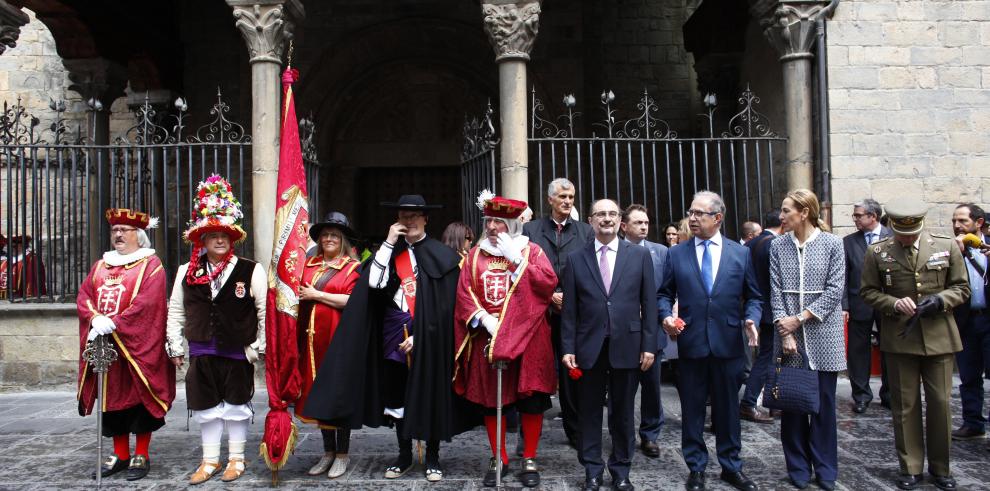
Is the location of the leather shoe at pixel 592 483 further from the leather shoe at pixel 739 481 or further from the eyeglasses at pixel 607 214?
the eyeglasses at pixel 607 214

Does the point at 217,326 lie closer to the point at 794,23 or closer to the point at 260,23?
the point at 260,23

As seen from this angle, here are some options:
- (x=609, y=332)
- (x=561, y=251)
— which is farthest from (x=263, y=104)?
(x=609, y=332)

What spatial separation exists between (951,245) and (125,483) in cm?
540

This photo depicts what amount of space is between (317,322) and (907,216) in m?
3.74

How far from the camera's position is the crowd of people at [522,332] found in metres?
4.49

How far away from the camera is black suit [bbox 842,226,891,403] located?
251 inches

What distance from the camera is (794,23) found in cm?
809

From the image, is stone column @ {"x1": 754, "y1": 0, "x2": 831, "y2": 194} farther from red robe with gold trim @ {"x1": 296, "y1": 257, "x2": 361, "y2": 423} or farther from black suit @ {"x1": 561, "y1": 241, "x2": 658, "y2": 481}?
red robe with gold trim @ {"x1": 296, "y1": 257, "x2": 361, "y2": 423}

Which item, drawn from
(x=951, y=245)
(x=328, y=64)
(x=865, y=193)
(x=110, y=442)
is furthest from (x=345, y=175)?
(x=951, y=245)

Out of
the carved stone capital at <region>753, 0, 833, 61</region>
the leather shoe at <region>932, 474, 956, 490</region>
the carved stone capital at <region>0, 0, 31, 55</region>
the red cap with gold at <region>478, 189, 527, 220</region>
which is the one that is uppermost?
the carved stone capital at <region>0, 0, 31, 55</region>

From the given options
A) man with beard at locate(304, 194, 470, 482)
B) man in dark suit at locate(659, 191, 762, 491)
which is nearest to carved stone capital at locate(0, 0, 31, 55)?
man with beard at locate(304, 194, 470, 482)

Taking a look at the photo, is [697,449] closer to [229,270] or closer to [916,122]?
[229,270]

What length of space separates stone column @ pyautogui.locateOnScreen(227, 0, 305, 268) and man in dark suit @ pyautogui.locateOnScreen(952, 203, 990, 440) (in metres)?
6.32

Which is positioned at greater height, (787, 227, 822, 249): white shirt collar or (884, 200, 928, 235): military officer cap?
(884, 200, 928, 235): military officer cap
